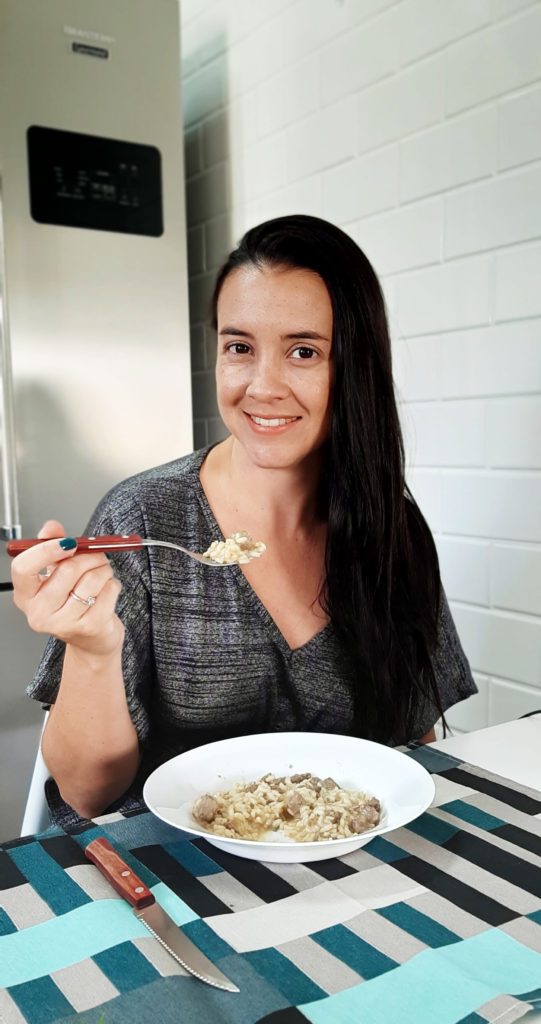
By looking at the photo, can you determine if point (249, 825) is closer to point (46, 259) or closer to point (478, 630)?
point (478, 630)

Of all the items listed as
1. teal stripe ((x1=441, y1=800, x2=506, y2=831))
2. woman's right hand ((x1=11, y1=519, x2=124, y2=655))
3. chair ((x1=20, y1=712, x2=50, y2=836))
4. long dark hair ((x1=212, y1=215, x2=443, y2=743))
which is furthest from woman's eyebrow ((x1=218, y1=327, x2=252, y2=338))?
teal stripe ((x1=441, y1=800, x2=506, y2=831))

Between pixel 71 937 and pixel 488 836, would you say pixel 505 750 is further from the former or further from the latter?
pixel 71 937

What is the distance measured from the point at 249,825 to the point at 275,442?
1.98 ft

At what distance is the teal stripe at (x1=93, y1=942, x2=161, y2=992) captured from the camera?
58 cm

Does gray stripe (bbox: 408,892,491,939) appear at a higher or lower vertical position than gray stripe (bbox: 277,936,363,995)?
lower

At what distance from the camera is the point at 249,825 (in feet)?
2.67

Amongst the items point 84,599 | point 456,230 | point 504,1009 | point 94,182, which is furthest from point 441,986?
point 94,182

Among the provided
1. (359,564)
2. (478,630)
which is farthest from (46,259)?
(478,630)

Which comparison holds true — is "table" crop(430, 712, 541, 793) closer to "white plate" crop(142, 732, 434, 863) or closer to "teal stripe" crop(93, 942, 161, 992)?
"white plate" crop(142, 732, 434, 863)

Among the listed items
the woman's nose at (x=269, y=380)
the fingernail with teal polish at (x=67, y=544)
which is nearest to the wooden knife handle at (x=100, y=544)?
the fingernail with teal polish at (x=67, y=544)

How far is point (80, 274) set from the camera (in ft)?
6.57

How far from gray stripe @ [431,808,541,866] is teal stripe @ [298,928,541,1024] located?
14 centimetres

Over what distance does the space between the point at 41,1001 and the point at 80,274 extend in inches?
67.5

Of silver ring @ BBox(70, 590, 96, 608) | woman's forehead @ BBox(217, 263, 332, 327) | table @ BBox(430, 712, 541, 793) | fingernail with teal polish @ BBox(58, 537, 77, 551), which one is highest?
woman's forehead @ BBox(217, 263, 332, 327)
